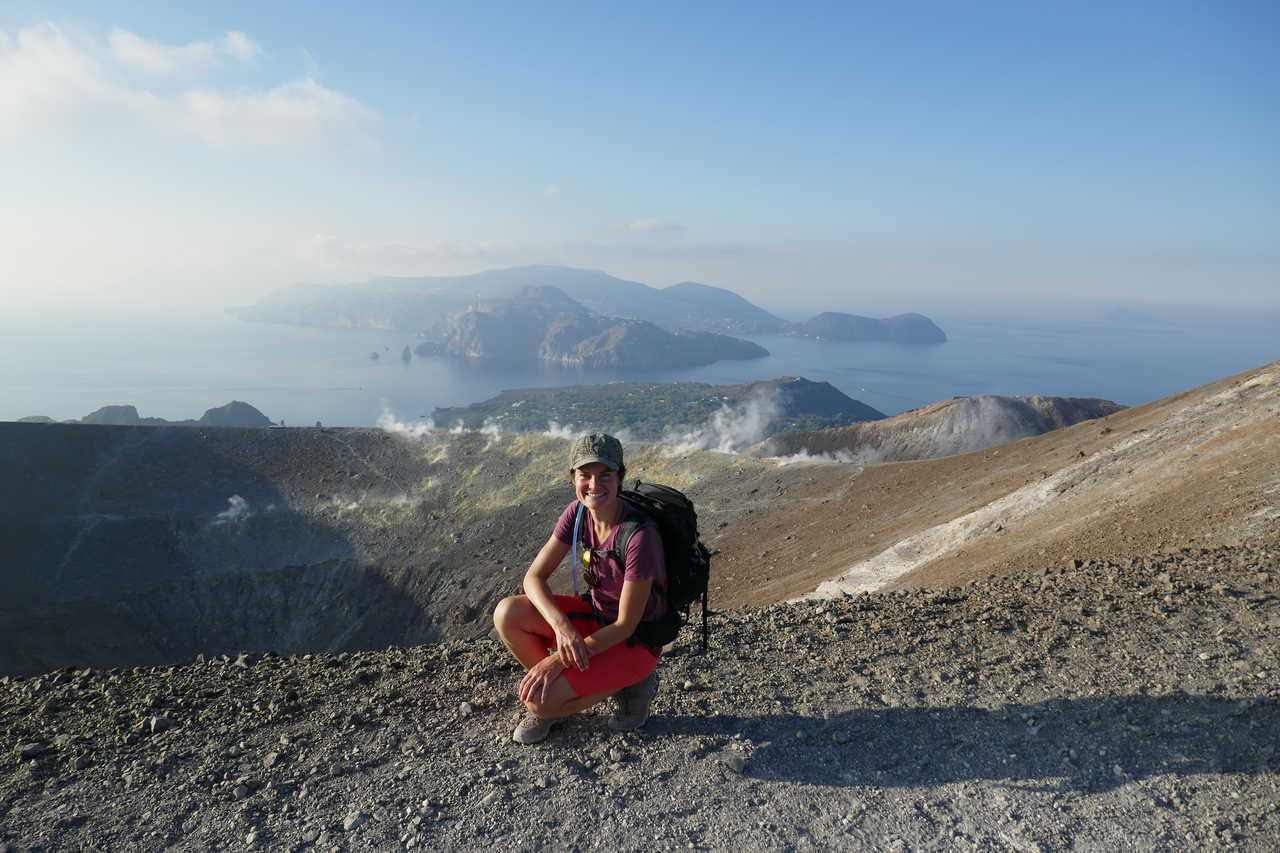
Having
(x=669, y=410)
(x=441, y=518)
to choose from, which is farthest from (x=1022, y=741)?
(x=669, y=410)

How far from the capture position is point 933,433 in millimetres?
63750

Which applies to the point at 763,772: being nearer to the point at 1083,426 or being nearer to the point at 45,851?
Answer: the point at 45,851

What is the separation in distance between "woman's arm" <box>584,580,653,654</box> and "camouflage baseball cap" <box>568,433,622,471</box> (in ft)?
2.29

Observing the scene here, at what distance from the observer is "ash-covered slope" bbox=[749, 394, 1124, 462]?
196ft

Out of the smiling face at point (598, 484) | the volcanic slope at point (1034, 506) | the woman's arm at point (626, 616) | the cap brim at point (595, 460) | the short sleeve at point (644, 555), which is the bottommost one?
the volcanic slope at point (1034, 506)

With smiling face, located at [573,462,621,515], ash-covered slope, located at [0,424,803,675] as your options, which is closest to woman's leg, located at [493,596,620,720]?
smiling face, located at [573,462,621,515]

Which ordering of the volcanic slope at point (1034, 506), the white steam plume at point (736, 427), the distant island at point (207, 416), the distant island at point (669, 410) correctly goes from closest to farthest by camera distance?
the volcanic slope at point (1034, 506) → the distant island at point (207, 416) → the white steam plume at point (736, 427) → the distant island at point (669, 410)

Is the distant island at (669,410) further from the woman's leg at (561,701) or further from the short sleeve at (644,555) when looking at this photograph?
the short sleeve at (644,555)

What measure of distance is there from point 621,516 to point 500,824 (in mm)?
1859

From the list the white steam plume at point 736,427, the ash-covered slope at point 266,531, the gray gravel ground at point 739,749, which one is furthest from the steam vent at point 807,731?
the white steam plume at point 736,427

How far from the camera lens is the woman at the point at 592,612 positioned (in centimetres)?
383

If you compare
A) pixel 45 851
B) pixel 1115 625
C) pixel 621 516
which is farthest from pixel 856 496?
pixel 45 851

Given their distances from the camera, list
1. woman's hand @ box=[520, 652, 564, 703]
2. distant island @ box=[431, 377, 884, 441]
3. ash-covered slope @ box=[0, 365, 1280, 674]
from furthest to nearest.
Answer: distant island @ box=[431, 377, 884, 441]
ash-covered slope @ box=[0, 365, 1280, 674]
woman's hand @ box=[520, 652, 564, 703]

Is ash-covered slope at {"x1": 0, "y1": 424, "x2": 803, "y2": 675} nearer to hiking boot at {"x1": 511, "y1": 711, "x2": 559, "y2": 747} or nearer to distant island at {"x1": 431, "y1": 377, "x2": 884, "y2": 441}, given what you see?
hiking boot at {"x1": 511, "y1": 711, "x2": 559, "y2": 747}
